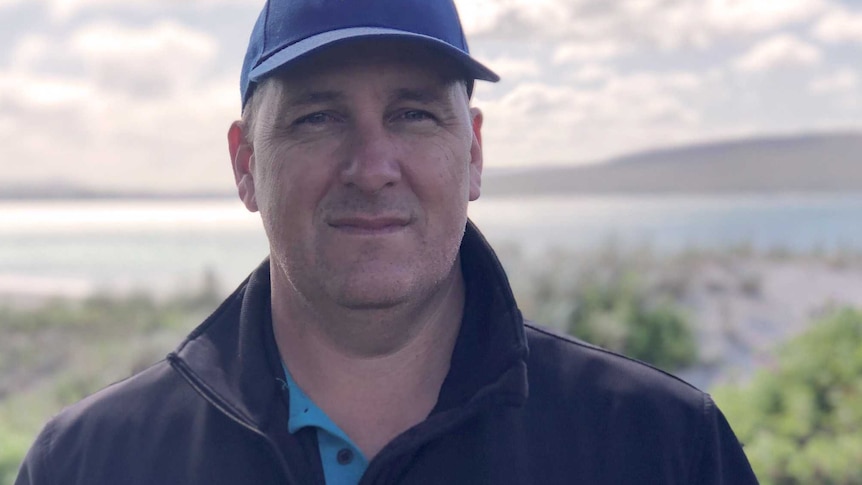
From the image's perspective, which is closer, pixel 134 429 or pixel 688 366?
pixel 134 429

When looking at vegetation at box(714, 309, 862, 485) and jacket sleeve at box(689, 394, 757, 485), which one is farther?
vegetation at box(714, 309, 862, 485)

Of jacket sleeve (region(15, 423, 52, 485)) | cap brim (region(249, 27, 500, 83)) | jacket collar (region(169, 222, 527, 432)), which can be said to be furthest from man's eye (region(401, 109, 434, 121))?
jacket sleeve (region(15, 423, 52, 485))

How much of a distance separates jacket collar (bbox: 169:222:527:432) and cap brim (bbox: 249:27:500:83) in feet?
1.33

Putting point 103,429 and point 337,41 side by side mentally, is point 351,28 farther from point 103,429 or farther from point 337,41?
point 103,429

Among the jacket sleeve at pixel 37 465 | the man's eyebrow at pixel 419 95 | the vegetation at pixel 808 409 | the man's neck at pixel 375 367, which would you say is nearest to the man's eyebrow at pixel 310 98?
the man's eyebrow at pixel 419 95

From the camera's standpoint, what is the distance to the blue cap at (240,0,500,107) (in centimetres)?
170

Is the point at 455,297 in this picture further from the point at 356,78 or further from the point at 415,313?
the point at 356,78

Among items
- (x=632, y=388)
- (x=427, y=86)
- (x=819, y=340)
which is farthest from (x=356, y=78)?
(x=819, y=340)

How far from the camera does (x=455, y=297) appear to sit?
195 centimetres

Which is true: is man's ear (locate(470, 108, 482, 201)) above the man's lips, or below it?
above

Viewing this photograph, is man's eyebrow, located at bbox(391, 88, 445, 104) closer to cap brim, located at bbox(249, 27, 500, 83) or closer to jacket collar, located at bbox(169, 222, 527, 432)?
cap brim, located at bbox(249, 27, 500, 83)

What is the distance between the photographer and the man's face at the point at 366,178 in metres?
1.69

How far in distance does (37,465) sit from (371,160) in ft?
2.92

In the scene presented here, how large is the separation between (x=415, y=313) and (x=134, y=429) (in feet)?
1.92
